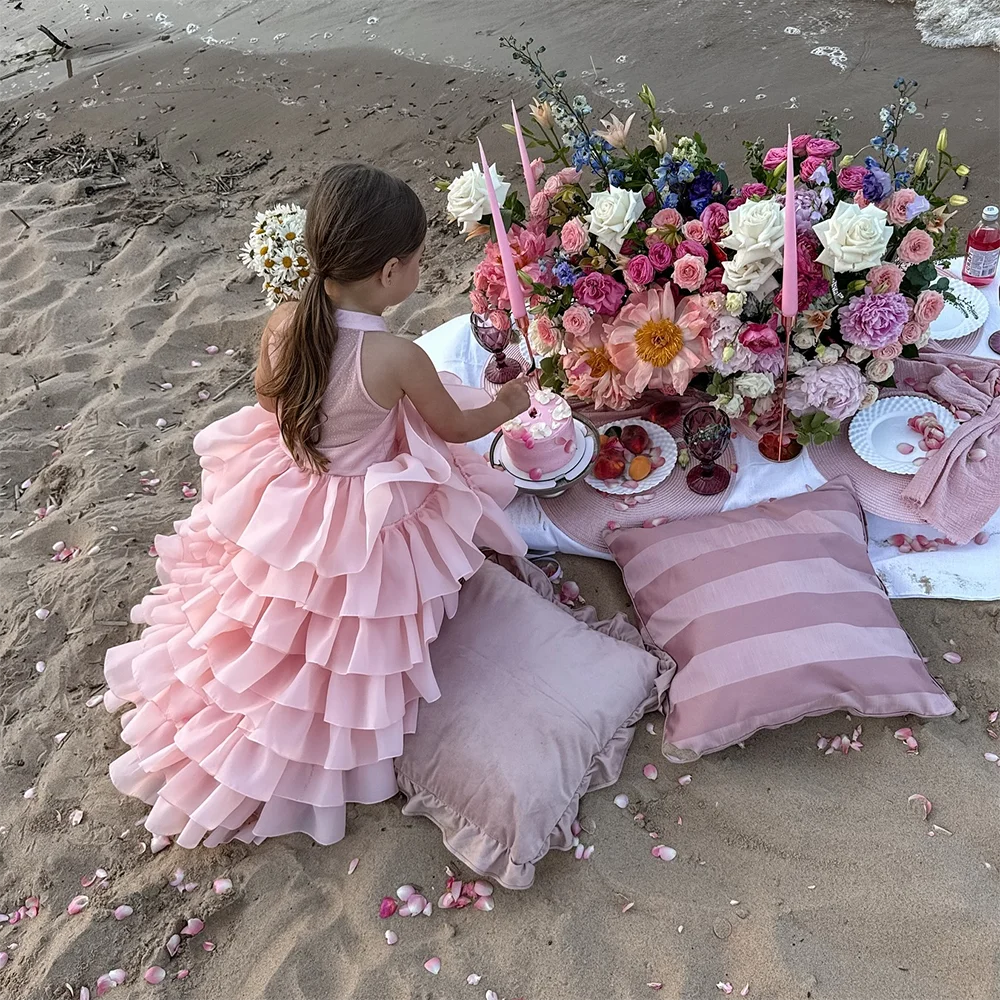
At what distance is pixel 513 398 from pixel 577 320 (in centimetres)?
31

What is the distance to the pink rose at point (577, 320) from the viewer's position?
2462 mm

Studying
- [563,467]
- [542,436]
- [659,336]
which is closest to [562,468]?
[563,467]

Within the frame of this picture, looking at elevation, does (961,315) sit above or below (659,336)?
below

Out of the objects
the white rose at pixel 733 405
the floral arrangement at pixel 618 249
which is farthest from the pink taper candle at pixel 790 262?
the white rose at pixel 733 405

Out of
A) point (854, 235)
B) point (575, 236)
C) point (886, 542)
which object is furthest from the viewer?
point (886, 542)

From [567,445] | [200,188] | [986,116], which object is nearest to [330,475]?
[567,445]

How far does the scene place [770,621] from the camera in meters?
2.29

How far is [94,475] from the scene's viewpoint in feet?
11.0

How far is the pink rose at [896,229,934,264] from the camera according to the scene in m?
2.22

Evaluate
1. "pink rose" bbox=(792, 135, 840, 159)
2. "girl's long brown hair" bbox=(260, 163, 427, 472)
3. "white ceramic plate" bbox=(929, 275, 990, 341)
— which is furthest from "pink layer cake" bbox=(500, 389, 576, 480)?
"white ceramic plate" bbox=(929, 275, 990, 341)

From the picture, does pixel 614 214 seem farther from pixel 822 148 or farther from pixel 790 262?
pixel 822 148

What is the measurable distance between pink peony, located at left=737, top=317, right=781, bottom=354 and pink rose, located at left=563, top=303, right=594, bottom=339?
43 centimetres

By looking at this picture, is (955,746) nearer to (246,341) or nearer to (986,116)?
(246,341)

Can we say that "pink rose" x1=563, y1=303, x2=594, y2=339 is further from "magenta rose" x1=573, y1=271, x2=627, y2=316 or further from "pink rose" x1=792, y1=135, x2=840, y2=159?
"pink rose" x1=792, y1=135, x2=840, y2=159
